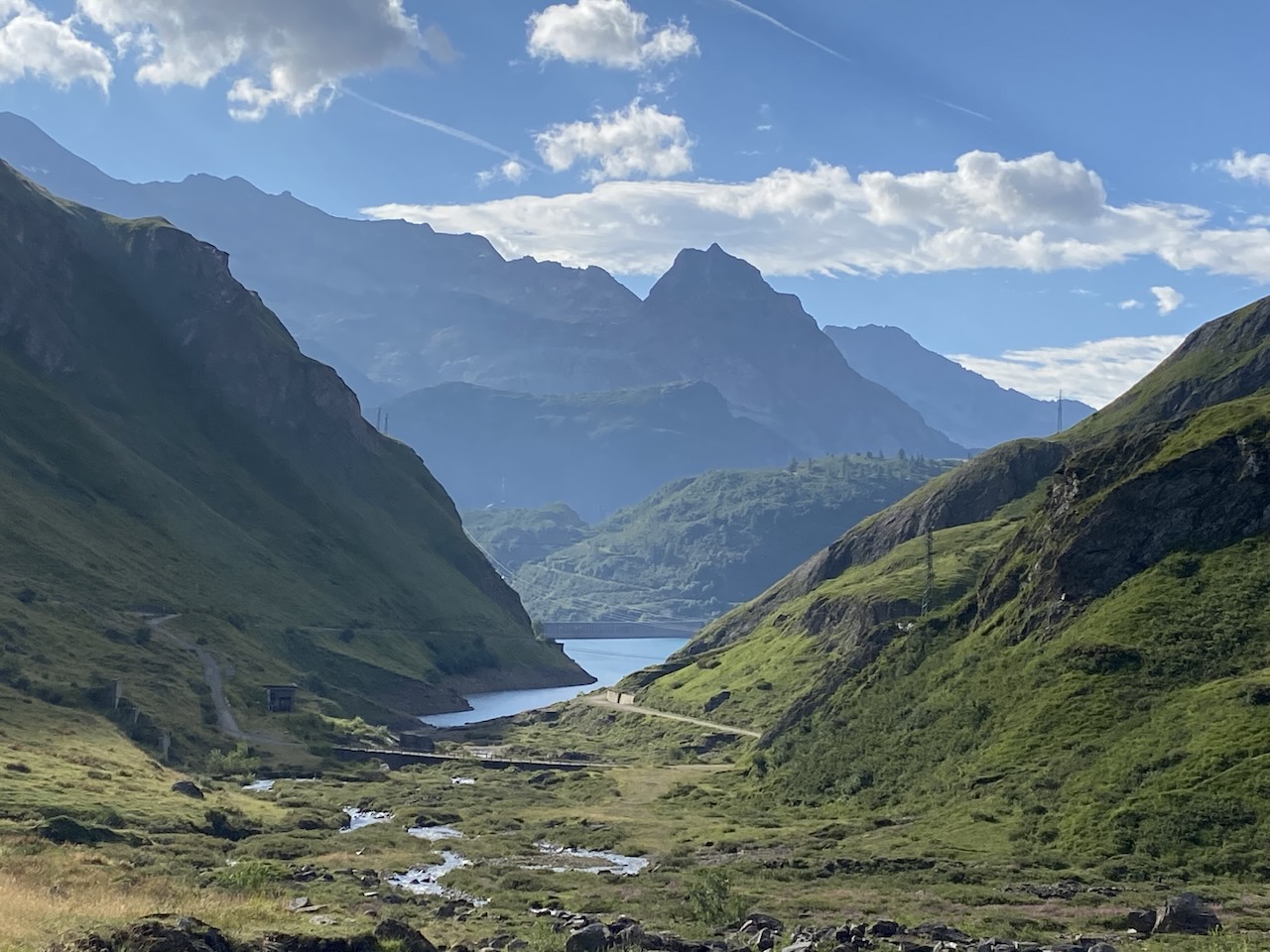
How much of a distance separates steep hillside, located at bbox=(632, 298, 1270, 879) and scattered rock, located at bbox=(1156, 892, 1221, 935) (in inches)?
620

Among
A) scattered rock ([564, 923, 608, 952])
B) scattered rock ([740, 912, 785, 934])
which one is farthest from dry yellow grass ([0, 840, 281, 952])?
scattered rock ([740, 912, 785, 934])

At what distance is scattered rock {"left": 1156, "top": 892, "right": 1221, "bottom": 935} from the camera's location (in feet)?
241

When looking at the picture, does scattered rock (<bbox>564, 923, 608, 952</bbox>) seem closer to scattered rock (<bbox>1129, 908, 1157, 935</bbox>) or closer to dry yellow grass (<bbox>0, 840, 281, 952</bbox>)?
dry yellow grass (<bbox>0, 840, 281, 952</bbox>)

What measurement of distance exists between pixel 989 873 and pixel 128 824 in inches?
2558

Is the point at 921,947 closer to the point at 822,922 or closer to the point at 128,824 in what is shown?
the point at 822,922

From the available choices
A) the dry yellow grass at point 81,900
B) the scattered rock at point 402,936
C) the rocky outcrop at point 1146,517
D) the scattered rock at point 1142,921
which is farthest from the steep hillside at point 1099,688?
the dry yellow grass at point 81,900

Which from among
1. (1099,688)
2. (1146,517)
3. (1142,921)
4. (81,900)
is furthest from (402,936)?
(1146,517)

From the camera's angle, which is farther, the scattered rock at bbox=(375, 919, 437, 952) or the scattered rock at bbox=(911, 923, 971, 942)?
the scattered rock at bbox=(911, 923, 971, 942)

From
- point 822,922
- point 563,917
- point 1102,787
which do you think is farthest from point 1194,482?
point 563,917

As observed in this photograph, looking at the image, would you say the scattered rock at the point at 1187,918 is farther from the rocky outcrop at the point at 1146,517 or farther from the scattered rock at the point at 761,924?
the rocky outcrop at the point at 1146,517

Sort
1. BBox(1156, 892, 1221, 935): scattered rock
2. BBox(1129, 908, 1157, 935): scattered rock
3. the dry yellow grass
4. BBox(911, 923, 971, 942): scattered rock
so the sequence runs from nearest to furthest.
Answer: the dry yellow grass, BBox(911, 923, 971, 942): scattered rock, BBox(1156, 892, 1221, 935): scattered rock, BBox(1129, 908, 1157, 935): scattered rock

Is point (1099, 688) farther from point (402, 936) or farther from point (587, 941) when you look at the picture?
point (402, 936)

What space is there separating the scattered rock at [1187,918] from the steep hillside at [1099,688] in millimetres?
15741

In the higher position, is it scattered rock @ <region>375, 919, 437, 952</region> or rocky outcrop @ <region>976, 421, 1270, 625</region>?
rocky outcrop @ <region>976, 421, 1270, 625</region>
